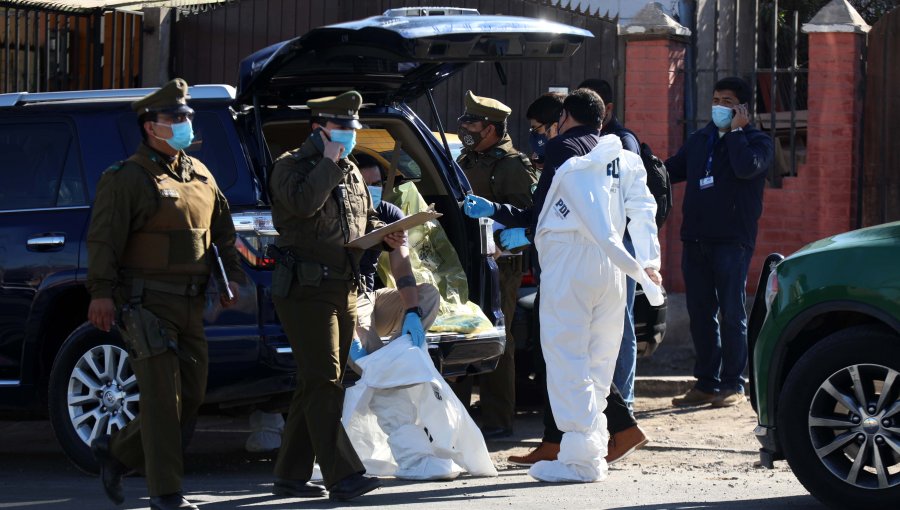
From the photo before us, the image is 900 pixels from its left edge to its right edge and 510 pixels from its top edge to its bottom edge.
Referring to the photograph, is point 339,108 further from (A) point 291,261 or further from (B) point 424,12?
(B) point 424,12

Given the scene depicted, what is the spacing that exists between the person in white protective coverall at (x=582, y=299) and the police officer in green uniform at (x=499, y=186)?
4.58 ft

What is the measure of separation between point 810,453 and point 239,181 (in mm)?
2904

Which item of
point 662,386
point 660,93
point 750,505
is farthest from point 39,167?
point 660,93

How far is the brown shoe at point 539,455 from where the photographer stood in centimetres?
734

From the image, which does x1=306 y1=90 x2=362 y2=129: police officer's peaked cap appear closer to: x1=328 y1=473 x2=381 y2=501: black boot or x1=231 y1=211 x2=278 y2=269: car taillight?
x1=231 y1=211 x2=278 y2=269: car taillight

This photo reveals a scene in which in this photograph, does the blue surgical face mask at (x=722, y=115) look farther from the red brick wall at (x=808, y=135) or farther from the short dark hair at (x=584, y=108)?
the short dark hair at (x=584, y=108)

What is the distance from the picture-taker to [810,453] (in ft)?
20.2

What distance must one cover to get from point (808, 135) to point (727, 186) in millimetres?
2528

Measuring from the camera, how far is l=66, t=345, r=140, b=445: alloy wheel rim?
23.1ft

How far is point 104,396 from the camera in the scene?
23.2 ft

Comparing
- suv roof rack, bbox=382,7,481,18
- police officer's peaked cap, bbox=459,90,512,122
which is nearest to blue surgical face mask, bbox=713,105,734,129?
police officer's peaked cap, bbox=459,90,512,122

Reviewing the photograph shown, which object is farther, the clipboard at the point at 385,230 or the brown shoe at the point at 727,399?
the brown shoe at the point at 727,399

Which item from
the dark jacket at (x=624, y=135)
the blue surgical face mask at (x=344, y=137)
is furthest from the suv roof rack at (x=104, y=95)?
the dark jacket at (x=624, y=135)

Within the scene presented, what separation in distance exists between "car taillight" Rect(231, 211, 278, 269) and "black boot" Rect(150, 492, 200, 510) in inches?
48.2
